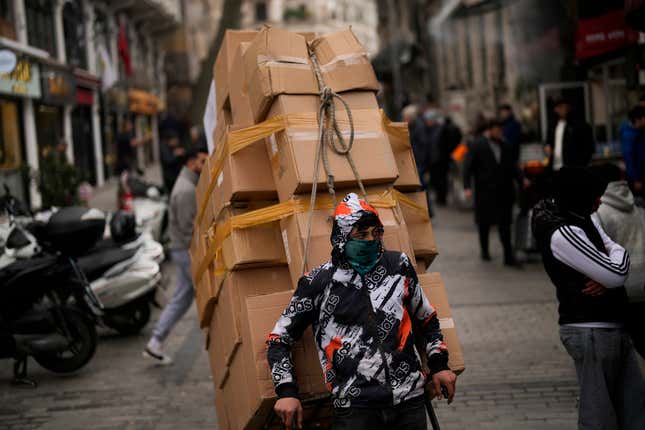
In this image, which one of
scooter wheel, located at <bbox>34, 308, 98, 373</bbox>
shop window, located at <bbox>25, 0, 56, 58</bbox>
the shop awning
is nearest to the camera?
scooter wheel, located at <bbox>34, 308, 98, 373</bbox>

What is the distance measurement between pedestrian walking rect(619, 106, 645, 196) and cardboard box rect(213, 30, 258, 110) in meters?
5.86

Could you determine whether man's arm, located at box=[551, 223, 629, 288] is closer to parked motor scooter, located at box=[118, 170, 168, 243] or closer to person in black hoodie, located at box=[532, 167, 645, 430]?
person in black hoodie, located at box=[532, 167, 645, 430]

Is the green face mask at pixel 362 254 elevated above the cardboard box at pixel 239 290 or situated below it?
above

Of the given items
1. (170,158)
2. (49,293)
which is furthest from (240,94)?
(170,158)

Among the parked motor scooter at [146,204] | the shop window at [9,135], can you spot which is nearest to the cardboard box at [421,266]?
the parked motor scooter at [146,204]

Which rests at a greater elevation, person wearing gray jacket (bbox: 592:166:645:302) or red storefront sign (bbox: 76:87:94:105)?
red storefront sign (bbox: 76:87:94:105)

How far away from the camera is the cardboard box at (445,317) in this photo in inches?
159

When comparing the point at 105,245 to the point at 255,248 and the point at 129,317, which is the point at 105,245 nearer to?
the point at 129,317

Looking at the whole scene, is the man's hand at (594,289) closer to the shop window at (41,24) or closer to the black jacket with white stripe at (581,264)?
the black jacket with white stripe at (581,264)

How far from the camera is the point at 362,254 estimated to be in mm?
3635

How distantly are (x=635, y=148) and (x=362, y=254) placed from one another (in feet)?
23.6

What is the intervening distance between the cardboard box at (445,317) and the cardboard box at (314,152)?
527 millimetres

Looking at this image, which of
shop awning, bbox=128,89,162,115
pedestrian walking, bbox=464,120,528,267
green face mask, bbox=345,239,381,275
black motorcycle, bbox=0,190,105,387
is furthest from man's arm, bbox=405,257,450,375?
shop awning, bbox=128,89,162,115

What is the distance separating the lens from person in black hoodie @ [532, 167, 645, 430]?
426 centimetres
